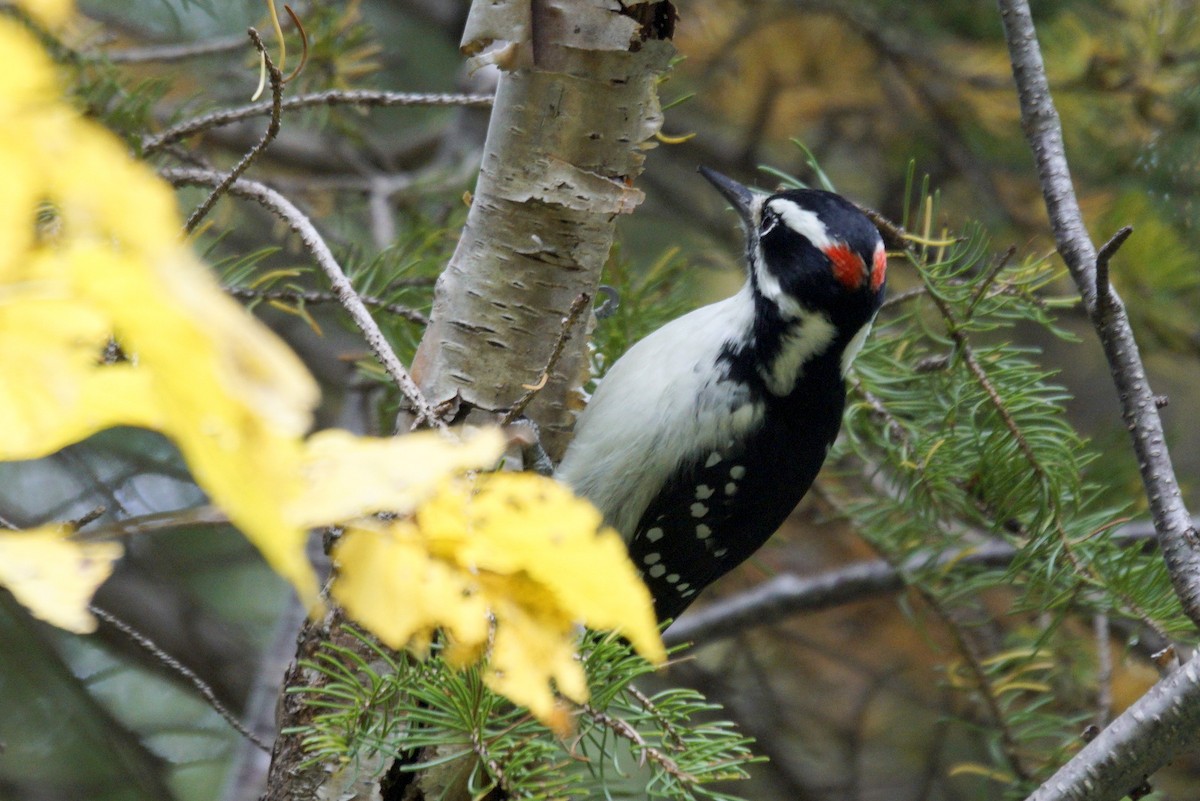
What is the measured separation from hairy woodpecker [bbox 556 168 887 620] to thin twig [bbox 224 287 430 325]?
0.31m

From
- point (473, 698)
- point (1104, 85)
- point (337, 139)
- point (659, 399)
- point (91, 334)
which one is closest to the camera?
point (91, 334)

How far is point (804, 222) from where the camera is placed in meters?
1.59

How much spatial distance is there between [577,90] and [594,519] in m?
0.68

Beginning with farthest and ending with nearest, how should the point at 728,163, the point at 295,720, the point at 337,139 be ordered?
the point at 728,163
the point at 337,139
the point at 295,720

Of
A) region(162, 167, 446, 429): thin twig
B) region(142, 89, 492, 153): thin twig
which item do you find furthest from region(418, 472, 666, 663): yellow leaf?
region(142, 89, 492, 153): thin twig

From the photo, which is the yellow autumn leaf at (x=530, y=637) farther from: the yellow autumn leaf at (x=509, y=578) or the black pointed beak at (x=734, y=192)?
the black pointed beak at (x=734, y=192)

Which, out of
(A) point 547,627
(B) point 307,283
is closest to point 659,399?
(A) point 547,627

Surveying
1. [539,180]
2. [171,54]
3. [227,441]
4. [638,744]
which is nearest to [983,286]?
[539,180]

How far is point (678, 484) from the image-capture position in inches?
64.2

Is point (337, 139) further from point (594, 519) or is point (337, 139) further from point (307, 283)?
point (594, 519)

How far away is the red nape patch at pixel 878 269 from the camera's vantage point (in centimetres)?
152

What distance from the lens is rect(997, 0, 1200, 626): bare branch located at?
1062 mm

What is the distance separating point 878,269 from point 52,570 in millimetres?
1228

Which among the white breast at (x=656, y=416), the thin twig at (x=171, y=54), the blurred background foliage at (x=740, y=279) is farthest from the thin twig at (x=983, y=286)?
the thin twig at (x=171, y=54)
